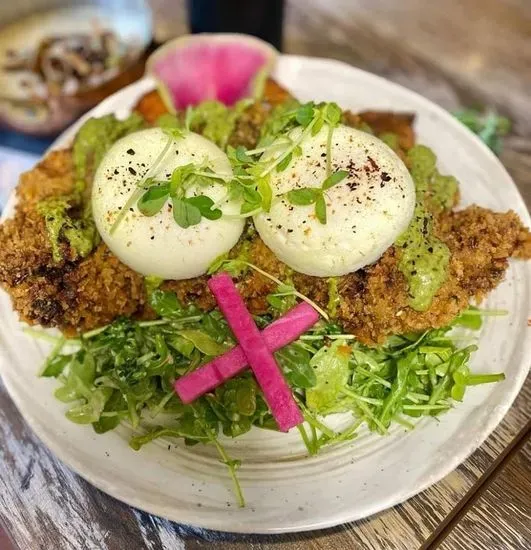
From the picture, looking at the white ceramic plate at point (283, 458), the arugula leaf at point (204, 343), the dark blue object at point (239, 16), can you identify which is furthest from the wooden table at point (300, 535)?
the dark blue object at point (239, 16)

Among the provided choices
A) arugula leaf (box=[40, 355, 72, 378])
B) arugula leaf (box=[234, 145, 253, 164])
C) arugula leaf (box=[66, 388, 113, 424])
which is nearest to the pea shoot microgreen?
arugula leaf (box=[234, 145, 253, 164])

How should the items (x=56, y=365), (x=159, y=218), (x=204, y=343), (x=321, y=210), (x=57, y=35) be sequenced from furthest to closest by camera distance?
(x=57, y=35), (x=56, y=365), (x=204, y=343), (x=159, y=218), (x=321, y=210)

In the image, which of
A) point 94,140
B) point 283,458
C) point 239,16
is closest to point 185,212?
point 94,140

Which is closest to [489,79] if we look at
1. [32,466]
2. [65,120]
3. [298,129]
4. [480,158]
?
[480,158]

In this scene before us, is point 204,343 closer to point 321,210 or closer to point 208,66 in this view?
point 321,210

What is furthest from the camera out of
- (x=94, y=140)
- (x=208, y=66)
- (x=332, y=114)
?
(x=208, y=66)

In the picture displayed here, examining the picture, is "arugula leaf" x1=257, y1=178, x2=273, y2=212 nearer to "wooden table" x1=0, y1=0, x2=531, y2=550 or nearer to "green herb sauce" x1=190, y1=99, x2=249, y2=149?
"green herb sauce" x1=190, y1=99, x2=249, y2=149
